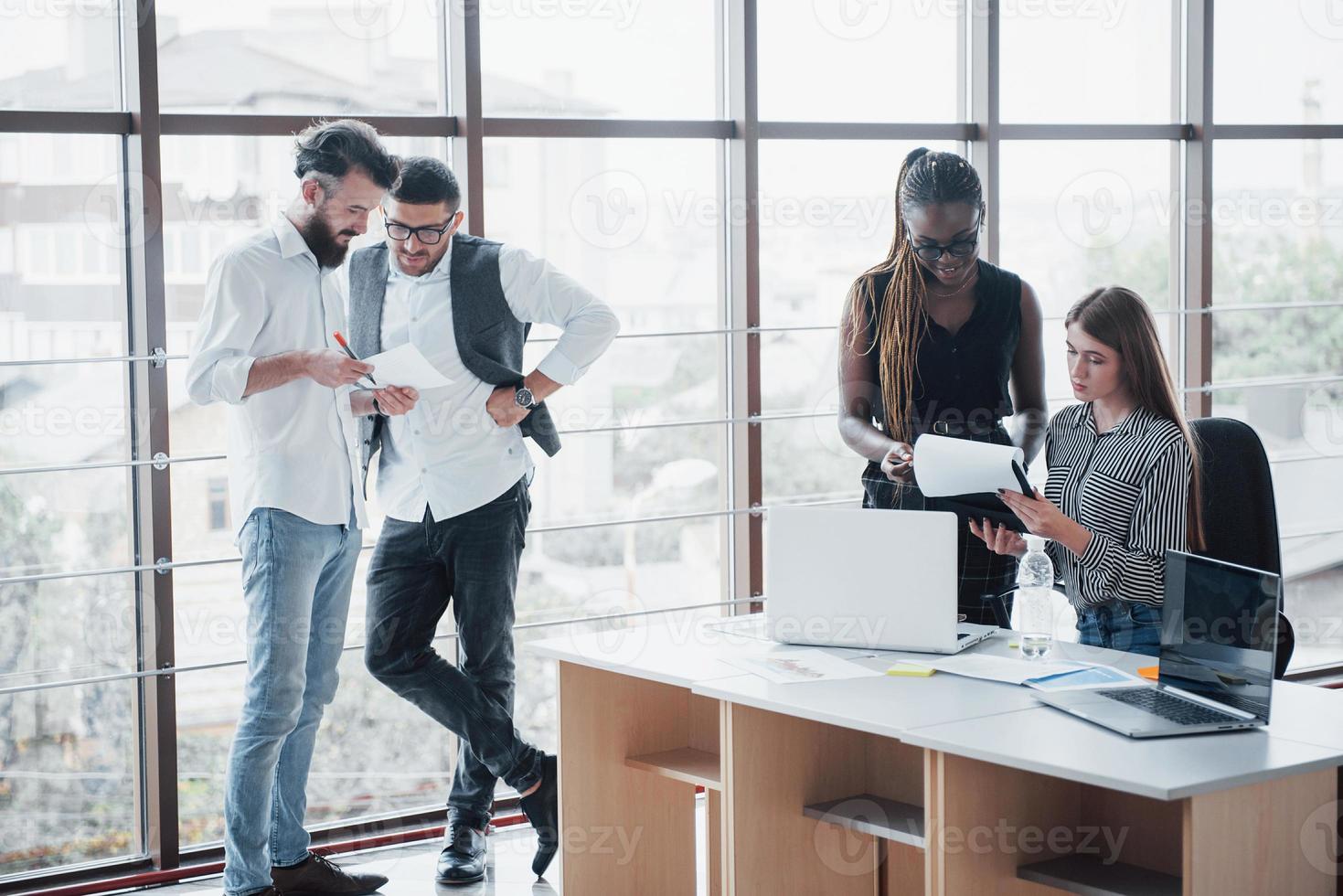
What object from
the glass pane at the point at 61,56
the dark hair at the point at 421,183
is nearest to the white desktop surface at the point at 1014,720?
the dark hair at the point at 421,183

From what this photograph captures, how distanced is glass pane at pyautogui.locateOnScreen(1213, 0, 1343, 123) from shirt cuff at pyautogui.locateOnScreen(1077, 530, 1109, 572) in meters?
2.64

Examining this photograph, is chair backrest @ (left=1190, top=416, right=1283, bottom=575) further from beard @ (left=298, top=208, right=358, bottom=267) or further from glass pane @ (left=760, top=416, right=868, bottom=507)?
beard @ (left=298, top=208, right=358, bottom=267)

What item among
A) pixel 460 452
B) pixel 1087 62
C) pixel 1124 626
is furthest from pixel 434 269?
pixel 1087 62

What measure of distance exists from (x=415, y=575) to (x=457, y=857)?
2.28ft

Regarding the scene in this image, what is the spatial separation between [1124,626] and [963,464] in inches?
18.1

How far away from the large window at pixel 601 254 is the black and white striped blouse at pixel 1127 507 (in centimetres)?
143

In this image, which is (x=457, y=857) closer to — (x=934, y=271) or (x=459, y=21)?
(x=934, y=271)

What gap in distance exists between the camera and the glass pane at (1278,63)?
15.7ft

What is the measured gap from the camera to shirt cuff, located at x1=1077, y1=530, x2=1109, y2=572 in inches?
106

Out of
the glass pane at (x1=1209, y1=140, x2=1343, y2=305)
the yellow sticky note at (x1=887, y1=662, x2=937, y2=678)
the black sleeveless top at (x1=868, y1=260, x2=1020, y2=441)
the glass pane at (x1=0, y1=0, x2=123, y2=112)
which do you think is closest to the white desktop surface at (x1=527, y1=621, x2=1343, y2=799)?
the yellow sticky note at (x1=887, y1=662, x2=937, y2=678)

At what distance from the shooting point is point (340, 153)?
2.87 m

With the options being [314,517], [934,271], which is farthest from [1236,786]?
[314,517]

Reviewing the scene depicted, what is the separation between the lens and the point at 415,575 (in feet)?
10.4

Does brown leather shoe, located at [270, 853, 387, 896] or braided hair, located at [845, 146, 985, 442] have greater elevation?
braided hair, located at [845, 146, 985, 442]
